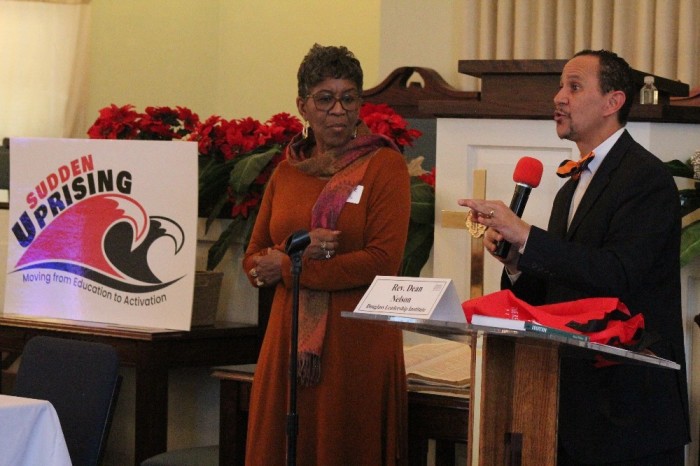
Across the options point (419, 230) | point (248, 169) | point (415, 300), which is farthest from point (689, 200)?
point (248, 169)

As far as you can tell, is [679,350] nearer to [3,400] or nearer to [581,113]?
[581,113]

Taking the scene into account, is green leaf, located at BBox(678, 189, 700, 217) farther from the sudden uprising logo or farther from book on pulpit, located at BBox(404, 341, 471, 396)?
the sudden uprising logo

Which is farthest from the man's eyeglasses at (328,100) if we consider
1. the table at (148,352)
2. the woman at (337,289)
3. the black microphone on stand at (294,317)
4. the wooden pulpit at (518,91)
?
the table at (148,352)

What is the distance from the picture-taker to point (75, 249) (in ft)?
13.9

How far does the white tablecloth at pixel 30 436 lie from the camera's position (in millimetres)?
2764

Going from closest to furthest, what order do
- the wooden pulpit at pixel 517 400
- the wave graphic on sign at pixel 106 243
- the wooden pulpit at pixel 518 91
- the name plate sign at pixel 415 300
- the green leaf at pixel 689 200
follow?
the name plate sign at pixel 415 300, the wooden pulpit at pixel 517 400, the green leaf at pixel 689 200, the wooden pulpit at pixel 518 91, the wave graphic on sign at pixel 106 243

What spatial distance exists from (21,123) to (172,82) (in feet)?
4.07

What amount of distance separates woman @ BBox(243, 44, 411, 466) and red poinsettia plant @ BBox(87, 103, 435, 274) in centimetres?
95

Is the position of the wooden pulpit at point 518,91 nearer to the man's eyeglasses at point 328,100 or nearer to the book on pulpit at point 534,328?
the man's eyeglasses at point 328,100

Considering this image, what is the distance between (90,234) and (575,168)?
2.07 meters

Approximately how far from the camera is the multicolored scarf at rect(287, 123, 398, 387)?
10.3 ft

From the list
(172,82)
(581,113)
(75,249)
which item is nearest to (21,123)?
(172,82)

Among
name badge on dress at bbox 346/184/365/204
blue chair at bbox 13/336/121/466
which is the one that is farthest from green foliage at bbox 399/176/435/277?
blue chair at bbox 13/336/121/466

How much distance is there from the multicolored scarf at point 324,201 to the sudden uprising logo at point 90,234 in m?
0.96
